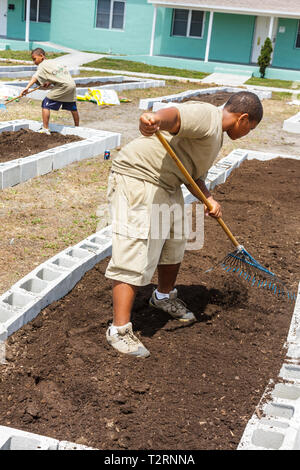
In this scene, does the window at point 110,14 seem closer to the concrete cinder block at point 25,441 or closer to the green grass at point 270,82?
the green grass at point 270,82

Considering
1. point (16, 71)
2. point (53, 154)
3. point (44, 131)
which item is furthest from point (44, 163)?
point (16, 71)

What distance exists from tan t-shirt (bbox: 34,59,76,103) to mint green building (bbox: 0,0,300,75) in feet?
58.4

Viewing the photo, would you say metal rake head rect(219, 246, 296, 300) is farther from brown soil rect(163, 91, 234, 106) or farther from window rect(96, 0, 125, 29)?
window rect(96, 0, 125, 29)

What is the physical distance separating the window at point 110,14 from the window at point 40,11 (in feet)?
11.1

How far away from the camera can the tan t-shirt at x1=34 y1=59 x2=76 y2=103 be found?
10180 mm

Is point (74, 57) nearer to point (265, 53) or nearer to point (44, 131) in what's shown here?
point (265, 53)

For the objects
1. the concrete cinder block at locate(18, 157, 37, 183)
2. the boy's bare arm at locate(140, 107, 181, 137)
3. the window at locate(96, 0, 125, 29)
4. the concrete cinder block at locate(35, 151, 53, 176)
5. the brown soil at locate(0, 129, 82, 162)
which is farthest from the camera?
the window at locate(96, 0, 125, 29)

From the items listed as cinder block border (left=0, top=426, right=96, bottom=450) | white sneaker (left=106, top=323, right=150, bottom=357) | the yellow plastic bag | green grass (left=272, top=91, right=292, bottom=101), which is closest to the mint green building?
green grass (left=272, top=91, right=292, bottom=101)

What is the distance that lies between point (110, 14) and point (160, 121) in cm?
2914

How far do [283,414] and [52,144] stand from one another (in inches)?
274

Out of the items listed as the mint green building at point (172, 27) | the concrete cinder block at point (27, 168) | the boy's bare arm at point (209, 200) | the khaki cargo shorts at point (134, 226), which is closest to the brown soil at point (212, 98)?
the mint green building at point (172, 27)

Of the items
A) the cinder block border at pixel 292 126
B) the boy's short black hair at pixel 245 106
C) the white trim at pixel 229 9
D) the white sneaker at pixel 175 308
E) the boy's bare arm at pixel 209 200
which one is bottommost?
the white sneaker at pixel 175 308

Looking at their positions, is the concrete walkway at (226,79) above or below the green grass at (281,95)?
above

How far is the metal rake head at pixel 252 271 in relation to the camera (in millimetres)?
4492
